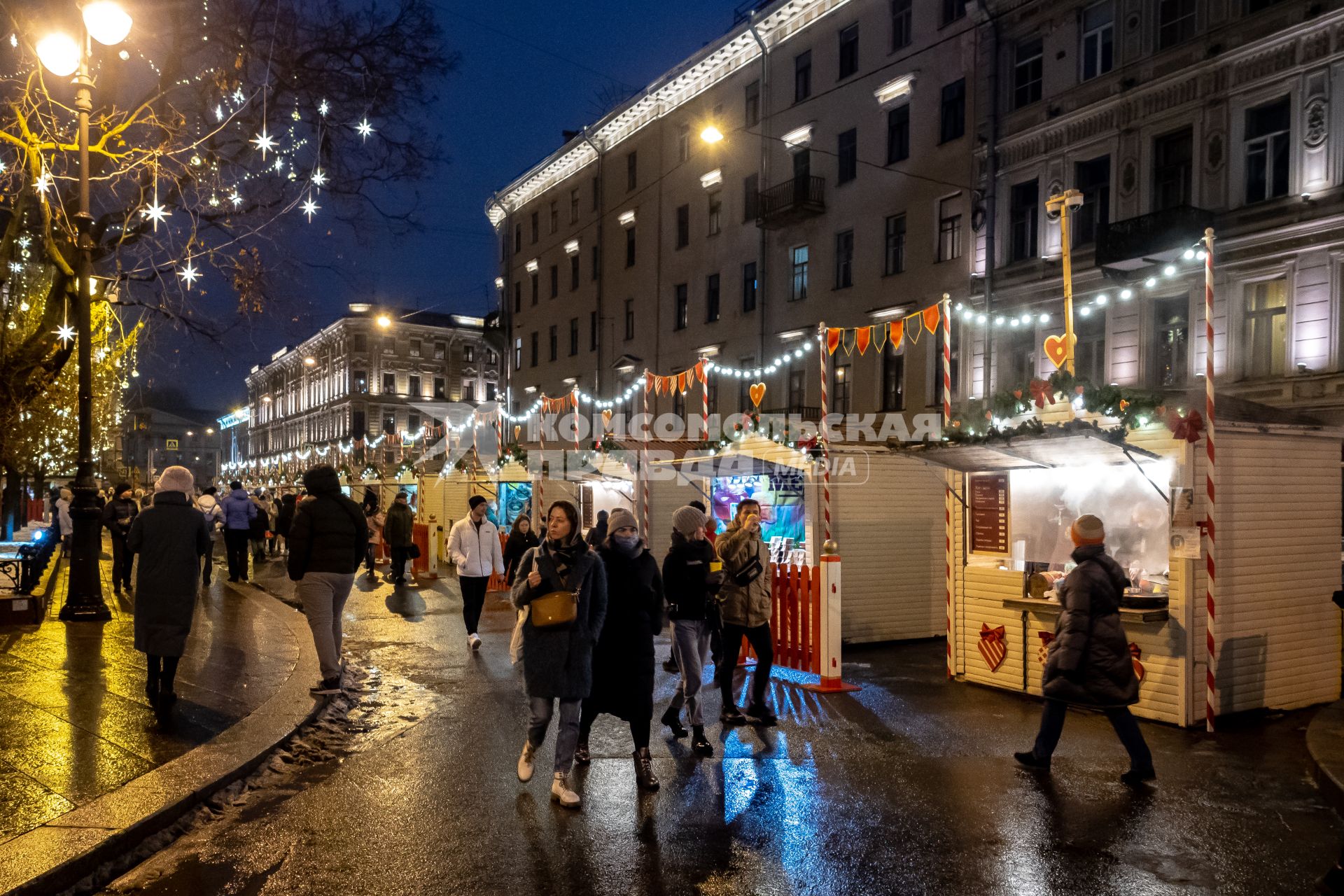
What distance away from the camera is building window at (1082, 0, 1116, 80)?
2109 centimetres

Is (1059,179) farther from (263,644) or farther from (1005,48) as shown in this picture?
(263,644)

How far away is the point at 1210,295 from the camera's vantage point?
335 inches

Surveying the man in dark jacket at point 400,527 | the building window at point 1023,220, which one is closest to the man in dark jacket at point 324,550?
the man in dark jacket at point 400,527

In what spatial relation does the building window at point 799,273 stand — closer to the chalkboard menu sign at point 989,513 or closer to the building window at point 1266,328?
the building window at point 1266,328

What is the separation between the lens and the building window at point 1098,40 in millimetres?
21094

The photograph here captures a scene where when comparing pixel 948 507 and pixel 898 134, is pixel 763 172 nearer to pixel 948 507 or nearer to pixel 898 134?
pixel 898 134

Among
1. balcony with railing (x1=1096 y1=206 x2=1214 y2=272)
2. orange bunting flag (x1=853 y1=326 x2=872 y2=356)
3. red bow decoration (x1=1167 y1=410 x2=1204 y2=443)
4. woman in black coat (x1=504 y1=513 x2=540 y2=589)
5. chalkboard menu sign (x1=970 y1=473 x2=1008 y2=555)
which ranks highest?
balcony with railing (x1=1096 y1=206 x2=1214 y2=272)

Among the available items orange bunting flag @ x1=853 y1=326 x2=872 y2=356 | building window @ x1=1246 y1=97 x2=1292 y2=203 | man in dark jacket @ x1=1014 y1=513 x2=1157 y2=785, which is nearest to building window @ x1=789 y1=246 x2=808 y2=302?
building window @ x1=1246 y1=97 x2=1292 y2=203

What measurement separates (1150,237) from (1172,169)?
5.77 feet

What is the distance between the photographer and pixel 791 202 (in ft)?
94.6

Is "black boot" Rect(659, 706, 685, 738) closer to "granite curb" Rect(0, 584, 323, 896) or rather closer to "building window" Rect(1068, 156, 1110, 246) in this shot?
"granite curb" Rect(0, 584, 323, 896)

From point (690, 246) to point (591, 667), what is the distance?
96.4ft

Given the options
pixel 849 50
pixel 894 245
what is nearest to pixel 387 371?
pixel 849 50

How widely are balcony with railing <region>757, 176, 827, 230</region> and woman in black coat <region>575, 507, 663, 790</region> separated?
2348cm
